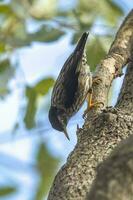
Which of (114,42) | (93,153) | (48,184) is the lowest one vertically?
(93,153)

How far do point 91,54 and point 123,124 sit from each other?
1.61m

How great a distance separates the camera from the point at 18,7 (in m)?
4.34

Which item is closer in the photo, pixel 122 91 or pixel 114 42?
pixel 122 91

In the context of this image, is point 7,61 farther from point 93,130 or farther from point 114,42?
point 93,130

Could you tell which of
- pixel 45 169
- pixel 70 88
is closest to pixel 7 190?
pixel 45 169

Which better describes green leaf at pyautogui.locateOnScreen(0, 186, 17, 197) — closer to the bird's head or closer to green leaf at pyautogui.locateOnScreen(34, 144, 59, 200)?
green leaf at pyautogui.locateOnScreen(34, 144, 59, 200)

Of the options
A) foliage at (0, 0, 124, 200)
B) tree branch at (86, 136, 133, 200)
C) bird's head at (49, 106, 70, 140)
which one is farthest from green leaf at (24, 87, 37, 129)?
tree branch at (86, 136, 133, 200)

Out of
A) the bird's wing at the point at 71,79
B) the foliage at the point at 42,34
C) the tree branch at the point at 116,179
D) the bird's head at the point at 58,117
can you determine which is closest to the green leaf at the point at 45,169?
the foliage at the point at 42,34

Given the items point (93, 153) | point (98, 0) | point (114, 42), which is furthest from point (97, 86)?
point (98, 0)

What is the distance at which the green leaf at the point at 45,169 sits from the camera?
3.90m

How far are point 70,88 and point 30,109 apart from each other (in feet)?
4.94

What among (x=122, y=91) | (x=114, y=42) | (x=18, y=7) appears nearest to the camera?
(x=122, y=91)

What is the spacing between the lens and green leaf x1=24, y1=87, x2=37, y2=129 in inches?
156

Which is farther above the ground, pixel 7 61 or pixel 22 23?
pixel 22 23
